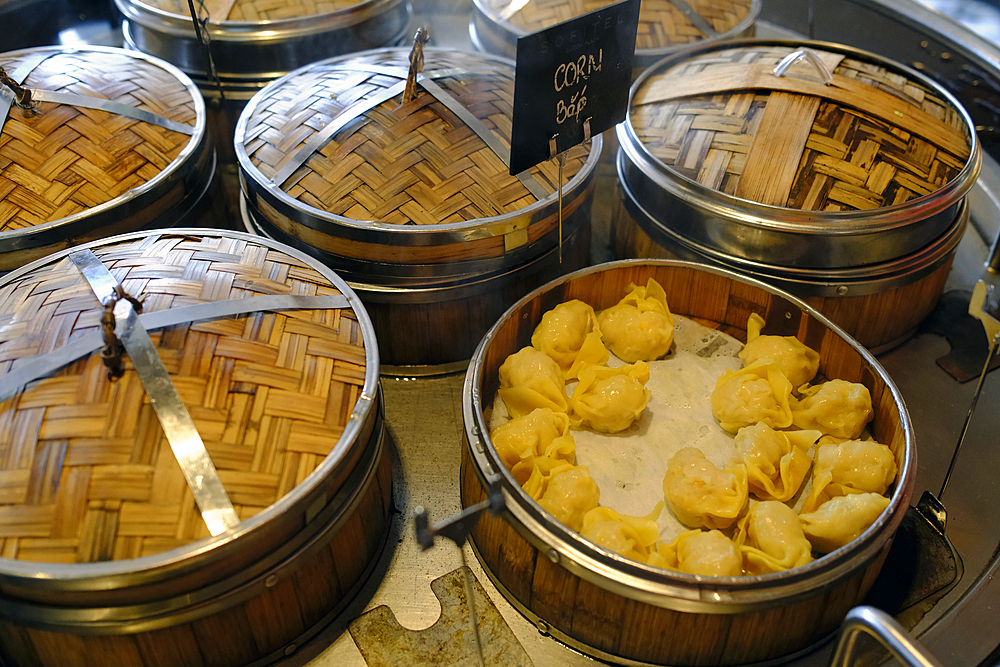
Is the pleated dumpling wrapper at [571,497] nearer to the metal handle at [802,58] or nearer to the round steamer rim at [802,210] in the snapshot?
the round steamer rim at [802,210]

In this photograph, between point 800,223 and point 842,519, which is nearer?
point 842,519

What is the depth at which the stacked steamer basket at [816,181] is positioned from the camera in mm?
2541

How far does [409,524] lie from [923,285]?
210 cm

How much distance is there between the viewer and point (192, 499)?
1667mm

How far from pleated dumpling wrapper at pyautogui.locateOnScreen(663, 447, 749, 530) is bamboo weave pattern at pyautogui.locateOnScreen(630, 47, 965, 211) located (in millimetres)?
1021

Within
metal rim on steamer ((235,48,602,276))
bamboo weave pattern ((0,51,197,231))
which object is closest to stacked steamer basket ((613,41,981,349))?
metal rim on steamer ((235,48,602,276))

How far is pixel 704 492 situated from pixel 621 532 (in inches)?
12.1

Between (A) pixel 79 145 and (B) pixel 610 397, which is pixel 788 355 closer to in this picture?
(B) pixel 610 397

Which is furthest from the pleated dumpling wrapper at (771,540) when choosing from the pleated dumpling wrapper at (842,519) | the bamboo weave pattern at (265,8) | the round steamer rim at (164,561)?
the bamboo weave pattern at (265,8)

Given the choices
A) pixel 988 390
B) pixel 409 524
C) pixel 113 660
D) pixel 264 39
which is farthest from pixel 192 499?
pixel 988 390

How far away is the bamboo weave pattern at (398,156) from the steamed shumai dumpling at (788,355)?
2.97ft

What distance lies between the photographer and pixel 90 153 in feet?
8.59

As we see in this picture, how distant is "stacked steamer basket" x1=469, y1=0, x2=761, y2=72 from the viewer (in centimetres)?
364

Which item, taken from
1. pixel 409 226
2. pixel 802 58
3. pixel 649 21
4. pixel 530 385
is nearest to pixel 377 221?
pixel 409 226
